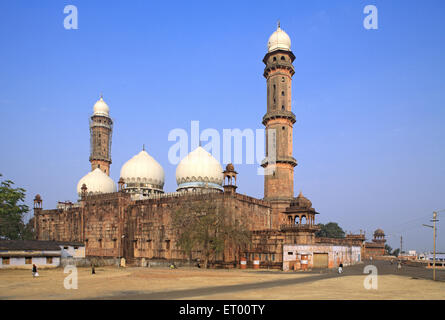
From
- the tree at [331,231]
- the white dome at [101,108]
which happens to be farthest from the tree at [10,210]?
the tree at [331,231]

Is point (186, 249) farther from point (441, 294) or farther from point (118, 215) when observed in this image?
point (441, 294)

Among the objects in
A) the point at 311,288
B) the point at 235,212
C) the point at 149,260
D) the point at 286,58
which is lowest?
the point at 149,260

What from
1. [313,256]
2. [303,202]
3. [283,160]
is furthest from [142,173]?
[313,256]

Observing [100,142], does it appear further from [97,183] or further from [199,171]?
[199,171]

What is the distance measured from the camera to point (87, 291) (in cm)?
2089

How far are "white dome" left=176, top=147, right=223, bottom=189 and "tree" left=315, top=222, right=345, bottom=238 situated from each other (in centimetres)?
5390

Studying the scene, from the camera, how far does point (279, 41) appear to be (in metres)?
54.6

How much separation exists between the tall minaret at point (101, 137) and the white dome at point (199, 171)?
77.5 ft

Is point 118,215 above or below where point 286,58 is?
below

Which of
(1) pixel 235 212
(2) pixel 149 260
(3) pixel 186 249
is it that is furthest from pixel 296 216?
(2) pixel 149 260

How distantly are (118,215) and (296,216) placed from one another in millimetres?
22788

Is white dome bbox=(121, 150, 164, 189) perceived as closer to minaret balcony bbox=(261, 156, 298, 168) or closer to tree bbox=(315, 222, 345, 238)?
minaret balcony bbox=(261, 156, 298, 168)
